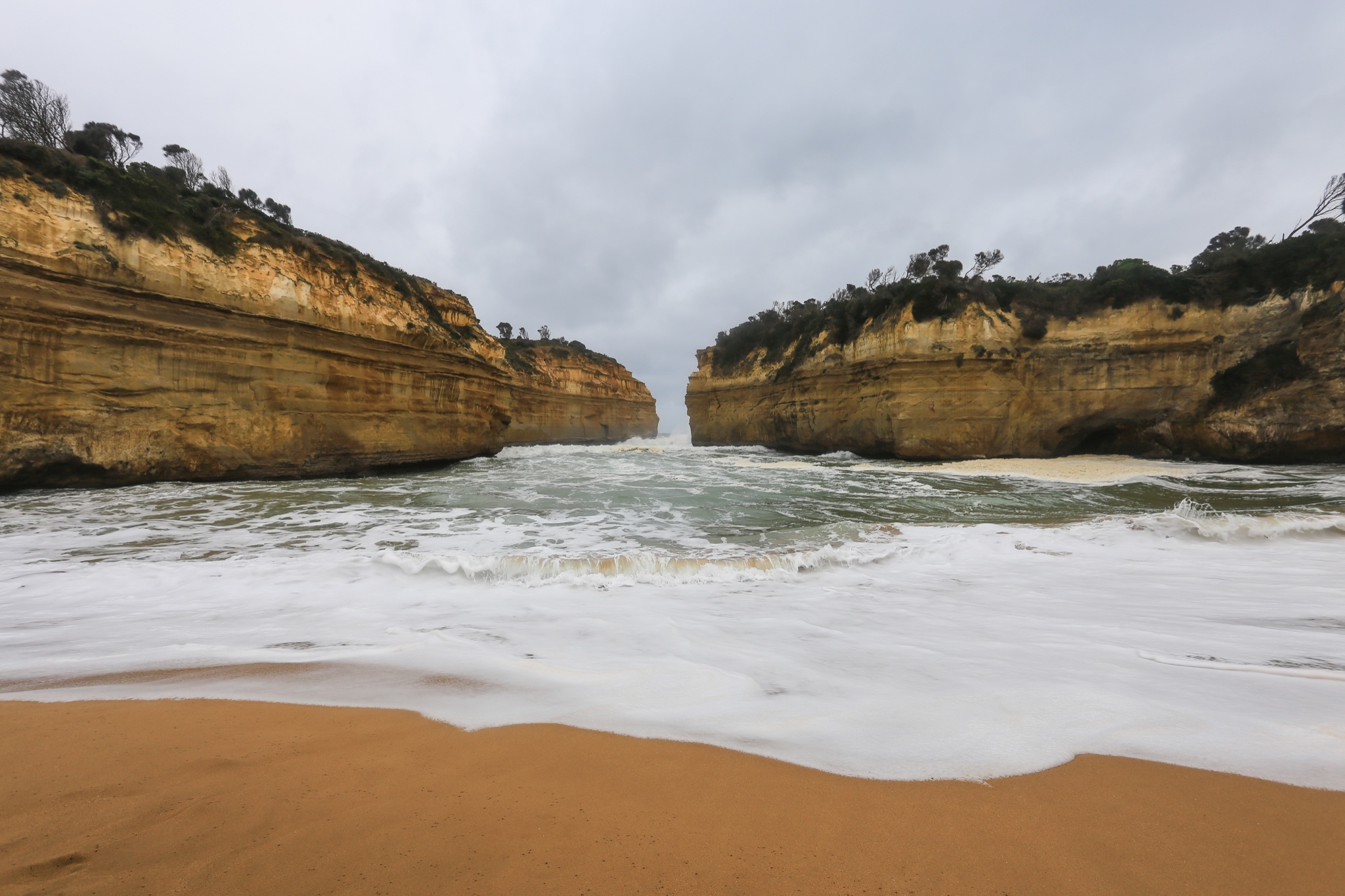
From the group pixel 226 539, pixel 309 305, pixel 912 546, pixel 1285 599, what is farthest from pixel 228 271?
pixel 1285 599

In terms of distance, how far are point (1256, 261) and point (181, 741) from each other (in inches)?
901

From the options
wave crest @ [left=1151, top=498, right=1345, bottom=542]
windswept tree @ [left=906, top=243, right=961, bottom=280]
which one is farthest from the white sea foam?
windswept tree @ [left=906, top=243, right=961, bottom=280]

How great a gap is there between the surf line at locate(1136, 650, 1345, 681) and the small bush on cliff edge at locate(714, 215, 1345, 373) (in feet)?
52.2

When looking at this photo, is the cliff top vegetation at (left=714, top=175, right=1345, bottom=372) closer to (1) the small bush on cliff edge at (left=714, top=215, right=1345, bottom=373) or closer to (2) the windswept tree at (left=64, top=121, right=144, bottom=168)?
(1) the small bush on cliff edge at (left=714, top=215, right=1345, bottom=373)

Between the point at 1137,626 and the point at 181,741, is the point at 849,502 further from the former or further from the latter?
→ the point at 181,741

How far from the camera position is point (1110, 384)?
49.5 ft

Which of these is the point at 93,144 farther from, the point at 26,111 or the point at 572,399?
the point at 572,399

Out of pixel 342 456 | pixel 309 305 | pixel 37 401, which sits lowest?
pixel 342 456

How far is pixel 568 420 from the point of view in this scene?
3822 centimetres

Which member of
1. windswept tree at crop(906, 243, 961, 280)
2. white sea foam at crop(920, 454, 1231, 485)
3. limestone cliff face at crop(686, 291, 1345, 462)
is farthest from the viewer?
windswept tree at crop(906, 243, 961, 280)

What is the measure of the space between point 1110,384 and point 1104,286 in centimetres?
314

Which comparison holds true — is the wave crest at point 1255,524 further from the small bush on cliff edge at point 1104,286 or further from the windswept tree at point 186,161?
the windswept tree at point 186,161

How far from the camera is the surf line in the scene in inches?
88.2

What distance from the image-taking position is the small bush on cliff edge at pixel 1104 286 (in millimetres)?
13000
